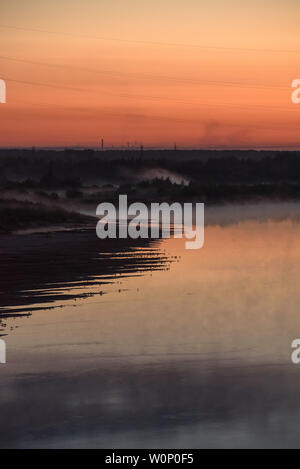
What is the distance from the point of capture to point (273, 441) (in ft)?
36.8

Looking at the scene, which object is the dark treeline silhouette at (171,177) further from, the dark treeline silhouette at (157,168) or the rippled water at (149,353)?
the rippled water at (149,353)

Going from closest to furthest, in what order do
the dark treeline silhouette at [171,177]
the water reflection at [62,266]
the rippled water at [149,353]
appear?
the rippled water at [149,353] → the water reflection at [62,266] → the dark treeline silhouette at [171,177]

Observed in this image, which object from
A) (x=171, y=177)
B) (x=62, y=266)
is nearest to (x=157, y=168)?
(x=171, y=177)

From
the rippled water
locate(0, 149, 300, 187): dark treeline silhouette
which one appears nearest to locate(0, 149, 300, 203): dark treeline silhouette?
locate(0, 149, 300, 187): dark treeline silhouette

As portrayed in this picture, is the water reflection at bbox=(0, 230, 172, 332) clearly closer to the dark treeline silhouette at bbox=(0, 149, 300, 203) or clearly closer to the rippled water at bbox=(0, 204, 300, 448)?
the rippled water at bbox=(0, 204, 300, 448)

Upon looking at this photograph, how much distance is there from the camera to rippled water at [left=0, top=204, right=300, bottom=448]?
462 inches

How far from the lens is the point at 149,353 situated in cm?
1605

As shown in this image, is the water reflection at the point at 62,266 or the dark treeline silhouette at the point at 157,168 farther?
the dark treeline silhouette at the point at 157,168

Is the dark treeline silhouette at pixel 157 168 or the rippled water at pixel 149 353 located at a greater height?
the dark treeline silhouette at pixel 157 168

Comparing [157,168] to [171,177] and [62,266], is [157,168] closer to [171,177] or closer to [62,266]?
[171,177]

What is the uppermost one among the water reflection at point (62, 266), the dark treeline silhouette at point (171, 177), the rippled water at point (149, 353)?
the dark treeline silhouette at point (171, 177)

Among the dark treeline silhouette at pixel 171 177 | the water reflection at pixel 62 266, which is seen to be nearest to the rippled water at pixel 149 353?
the water reflection at pixel 62 266

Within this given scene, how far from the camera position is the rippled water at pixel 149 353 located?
1173cm

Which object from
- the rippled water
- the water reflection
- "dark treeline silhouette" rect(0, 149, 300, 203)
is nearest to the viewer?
the rippled water
